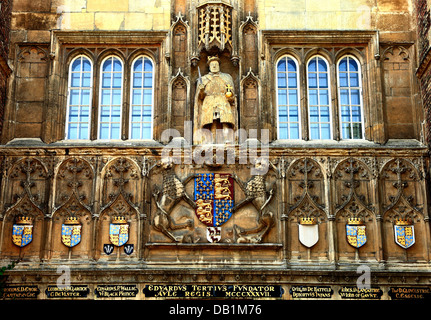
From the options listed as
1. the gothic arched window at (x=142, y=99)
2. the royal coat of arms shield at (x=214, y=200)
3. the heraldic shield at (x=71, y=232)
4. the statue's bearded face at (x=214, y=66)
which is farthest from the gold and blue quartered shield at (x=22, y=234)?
the statue's bearded face at (x=214, y=66)

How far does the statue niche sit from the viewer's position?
14273mm

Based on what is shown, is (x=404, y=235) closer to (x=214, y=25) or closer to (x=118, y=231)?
(x=118, y=231)

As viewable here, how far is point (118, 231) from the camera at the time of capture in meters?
13.7

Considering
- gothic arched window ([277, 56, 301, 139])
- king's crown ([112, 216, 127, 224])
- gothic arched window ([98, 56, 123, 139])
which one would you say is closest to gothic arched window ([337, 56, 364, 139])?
gothic arched window ([277, 56, 301, 139])

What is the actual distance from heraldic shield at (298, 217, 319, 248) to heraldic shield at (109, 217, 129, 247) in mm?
3454

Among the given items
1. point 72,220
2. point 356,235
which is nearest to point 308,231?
point 356,235

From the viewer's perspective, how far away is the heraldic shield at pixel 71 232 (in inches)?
537

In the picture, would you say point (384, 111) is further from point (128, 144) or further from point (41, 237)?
point (41, 237)

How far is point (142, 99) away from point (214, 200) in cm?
286

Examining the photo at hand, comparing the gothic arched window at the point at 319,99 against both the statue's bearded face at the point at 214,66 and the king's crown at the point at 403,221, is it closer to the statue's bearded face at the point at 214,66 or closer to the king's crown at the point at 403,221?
the statue's bearded face at the point at 214,66

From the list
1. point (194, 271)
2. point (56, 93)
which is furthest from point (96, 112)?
point (194, 271)

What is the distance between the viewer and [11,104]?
1473cm

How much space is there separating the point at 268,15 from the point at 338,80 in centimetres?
213
